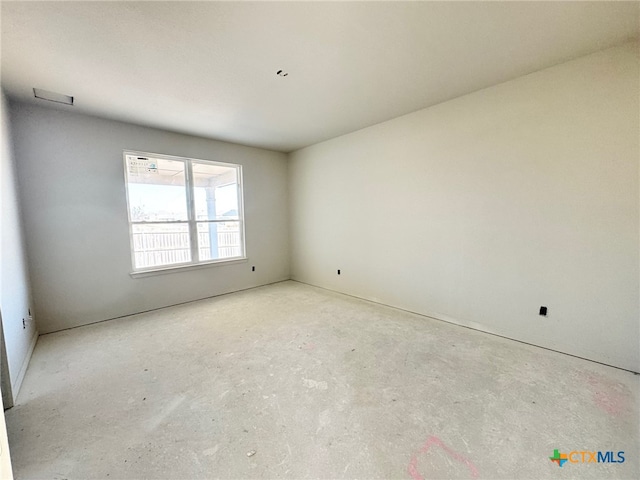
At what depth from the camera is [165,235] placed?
12.7 feet

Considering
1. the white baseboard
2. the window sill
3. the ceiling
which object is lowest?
the white baseboard

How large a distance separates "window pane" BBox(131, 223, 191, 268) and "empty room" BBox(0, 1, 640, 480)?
0.11 feet

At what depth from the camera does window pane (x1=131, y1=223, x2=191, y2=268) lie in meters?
3.62

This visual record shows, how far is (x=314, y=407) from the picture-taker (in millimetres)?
1741

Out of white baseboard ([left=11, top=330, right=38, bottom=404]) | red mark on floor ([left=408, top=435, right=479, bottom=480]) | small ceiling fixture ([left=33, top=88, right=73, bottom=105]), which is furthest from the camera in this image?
small ceiling fixture ([left=33, top=88, right=73, bottom=105])

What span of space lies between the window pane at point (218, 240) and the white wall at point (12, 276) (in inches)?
76.5

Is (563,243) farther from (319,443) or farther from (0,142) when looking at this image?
(0,142)

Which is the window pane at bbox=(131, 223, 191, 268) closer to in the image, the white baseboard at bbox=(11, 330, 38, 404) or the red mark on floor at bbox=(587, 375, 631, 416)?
the white baseboard at bbox=(11, 330, 38, 404)

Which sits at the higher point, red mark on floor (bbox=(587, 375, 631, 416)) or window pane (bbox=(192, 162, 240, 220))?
window pane (bbox=(192, 162, 240, 220))

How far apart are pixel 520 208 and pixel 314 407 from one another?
107 inches

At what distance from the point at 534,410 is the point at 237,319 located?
9.92 ft

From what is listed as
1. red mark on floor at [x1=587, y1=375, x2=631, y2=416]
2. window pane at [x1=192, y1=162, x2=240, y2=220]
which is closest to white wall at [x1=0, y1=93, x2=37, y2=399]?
window pane at [x1=192, y1=162, x2=240, y2=220]

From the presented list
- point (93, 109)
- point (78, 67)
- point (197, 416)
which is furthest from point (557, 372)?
point (93, 109)

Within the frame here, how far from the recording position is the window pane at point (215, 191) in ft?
13.7
